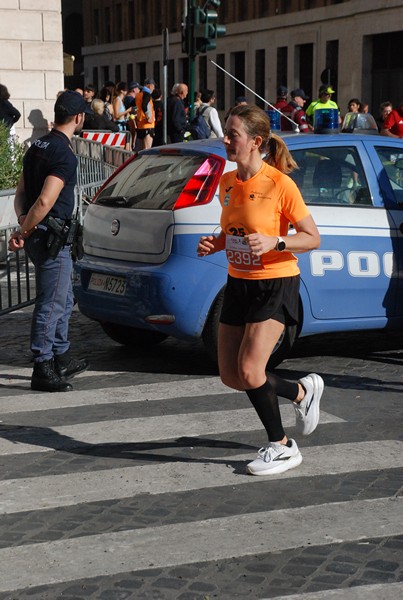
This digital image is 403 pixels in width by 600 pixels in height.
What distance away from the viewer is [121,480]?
5.48m

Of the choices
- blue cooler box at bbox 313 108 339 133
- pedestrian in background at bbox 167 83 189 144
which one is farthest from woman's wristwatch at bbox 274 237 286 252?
pedestrian in background at bbox 167 83 189 144

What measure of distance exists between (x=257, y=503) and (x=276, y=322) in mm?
858

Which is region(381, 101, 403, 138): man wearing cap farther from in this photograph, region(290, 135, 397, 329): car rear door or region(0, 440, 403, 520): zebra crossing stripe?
region(0, 440, 403, 520): zebra crossing stripe

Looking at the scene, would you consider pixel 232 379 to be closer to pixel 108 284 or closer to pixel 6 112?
pixel 108 284

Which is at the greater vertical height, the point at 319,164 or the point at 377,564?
the point at 319,164

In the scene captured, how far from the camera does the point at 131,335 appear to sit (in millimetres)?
8758

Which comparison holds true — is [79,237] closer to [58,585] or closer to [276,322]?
[276,322]

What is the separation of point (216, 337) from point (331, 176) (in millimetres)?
1374

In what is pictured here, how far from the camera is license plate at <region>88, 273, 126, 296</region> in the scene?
25.5 ft

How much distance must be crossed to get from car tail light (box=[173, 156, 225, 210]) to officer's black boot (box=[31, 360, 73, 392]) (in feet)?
4.33

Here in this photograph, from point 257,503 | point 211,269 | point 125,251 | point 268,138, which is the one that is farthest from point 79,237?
point 257,503

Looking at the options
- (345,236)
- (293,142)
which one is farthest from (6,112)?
(345,236)

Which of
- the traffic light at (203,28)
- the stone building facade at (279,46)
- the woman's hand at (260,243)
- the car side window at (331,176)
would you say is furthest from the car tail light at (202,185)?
the stone building facade at (279,46)

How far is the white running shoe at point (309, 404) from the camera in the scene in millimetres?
5867
